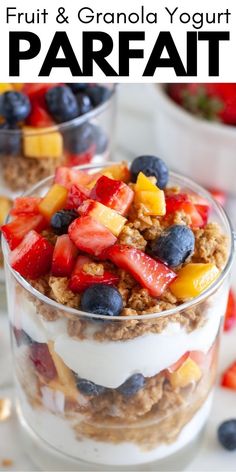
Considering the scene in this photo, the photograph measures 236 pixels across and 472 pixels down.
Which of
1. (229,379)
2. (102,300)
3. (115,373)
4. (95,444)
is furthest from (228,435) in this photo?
(102,300)

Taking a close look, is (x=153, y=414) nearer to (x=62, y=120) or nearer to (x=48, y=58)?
(x=62, y=120)

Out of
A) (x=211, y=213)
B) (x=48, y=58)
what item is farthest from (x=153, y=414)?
(x=48, y=58)

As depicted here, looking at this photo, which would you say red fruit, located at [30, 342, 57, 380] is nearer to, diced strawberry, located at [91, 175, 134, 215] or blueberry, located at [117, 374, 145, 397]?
blueberry, located at [117, 374, 145, 397]

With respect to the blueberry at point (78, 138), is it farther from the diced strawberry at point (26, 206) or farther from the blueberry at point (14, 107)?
the diced strawberry at point (26, 206)

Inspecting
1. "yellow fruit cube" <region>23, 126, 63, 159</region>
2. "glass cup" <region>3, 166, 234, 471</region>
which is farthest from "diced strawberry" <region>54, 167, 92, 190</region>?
"yellow fruit cube" <region>23, 126, 63, 159</region>

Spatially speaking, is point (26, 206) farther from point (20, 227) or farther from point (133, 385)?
point (133, 385)

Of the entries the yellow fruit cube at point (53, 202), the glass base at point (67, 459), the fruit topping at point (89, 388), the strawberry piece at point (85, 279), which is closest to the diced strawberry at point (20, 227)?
the yellow fruit cube at point (53, 202)
